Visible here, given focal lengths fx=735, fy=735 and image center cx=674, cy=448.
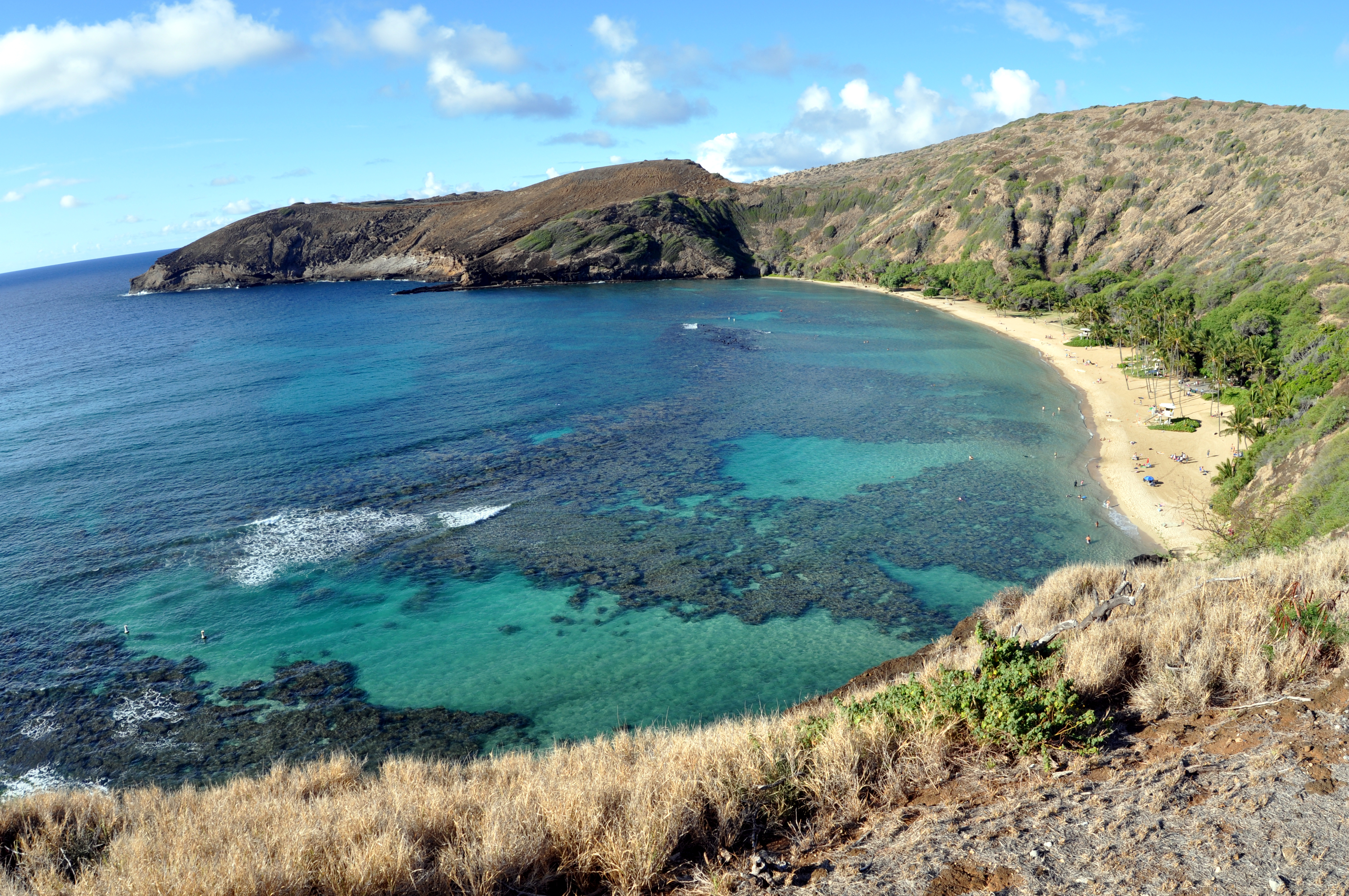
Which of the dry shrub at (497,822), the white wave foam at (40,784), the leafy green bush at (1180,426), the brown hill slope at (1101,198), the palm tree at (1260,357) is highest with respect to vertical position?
the brown hill slope at (1101,198)

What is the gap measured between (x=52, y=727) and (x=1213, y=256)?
97225mm

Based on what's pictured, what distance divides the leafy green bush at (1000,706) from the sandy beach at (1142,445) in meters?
24.5

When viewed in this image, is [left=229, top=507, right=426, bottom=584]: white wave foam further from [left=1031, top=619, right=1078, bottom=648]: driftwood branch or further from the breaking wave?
the breaking wave

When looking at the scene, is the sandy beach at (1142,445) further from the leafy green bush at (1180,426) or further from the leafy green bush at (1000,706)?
the leafy green bush at (1000,706)

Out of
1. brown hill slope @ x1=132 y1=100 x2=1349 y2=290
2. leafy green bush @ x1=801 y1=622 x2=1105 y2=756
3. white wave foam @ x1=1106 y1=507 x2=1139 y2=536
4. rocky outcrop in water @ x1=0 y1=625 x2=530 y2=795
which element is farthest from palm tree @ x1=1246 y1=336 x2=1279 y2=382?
rocky outcrop in water @ x1=0 y1=625 x2=530 y2=795

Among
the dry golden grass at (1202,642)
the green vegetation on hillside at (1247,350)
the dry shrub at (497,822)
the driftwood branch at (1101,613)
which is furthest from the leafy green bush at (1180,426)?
the dry shrub at (497,822)

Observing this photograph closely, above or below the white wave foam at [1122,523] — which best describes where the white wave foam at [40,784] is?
below

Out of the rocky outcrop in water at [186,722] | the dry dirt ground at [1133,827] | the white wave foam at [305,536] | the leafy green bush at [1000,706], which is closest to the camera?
the dry dirt ground at [1133,827]

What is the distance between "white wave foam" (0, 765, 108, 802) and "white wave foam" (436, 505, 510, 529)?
16184mm

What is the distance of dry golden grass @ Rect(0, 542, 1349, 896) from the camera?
7.07 m

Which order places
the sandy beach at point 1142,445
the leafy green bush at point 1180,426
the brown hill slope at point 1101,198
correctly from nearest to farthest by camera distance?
the sandy beach at point 1142,445 → the leafy green bush at point 1180,426 → the brown hill slope at point 1101,198

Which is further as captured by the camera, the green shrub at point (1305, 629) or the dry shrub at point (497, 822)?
the green shrub at point (1305, 629)

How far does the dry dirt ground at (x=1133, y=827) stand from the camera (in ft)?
21.0

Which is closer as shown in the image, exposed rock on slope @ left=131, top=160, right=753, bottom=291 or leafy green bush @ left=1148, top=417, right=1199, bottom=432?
leafy green bush @ left=1148, top=417, right=1199, bottom=432
